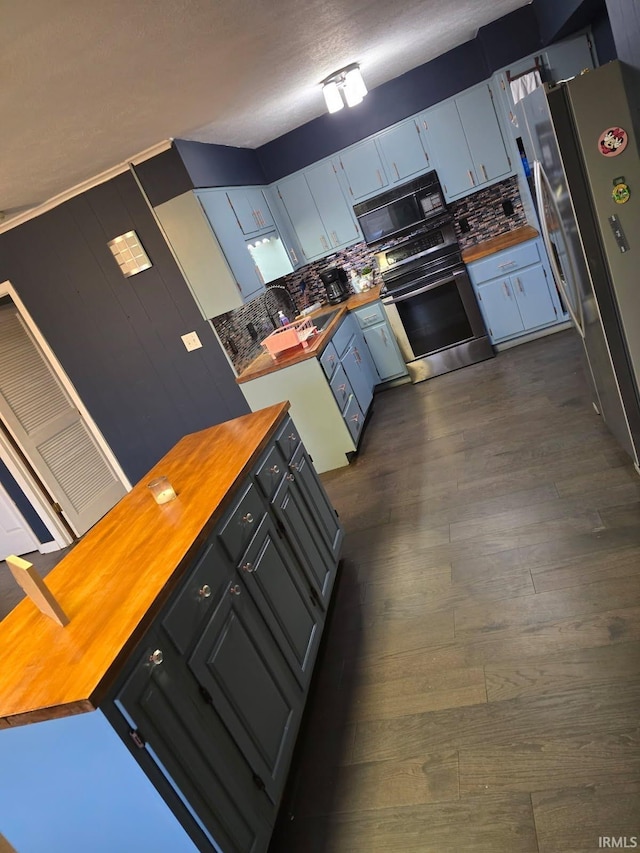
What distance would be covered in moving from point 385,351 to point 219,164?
6.76 ft

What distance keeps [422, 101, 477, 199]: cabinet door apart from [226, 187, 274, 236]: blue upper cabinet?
154 cm

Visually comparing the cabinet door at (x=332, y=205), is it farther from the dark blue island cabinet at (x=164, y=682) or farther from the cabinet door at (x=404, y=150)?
the dark blue island cabinet at (x=164, y=682)

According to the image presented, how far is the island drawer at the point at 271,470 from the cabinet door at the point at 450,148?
3431mm

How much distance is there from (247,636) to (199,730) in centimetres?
36

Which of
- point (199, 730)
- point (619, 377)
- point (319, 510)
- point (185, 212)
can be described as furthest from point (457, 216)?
point (199, 730)

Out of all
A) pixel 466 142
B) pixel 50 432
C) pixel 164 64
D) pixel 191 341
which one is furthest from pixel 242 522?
pixel 466 142

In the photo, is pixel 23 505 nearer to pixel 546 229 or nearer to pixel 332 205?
pixel 332 205

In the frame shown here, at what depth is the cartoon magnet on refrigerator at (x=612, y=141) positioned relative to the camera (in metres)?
2.15

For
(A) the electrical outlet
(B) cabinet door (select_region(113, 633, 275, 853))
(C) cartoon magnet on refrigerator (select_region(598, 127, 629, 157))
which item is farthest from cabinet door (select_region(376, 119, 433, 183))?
(B) cabinet door (select_region(113, 633, 275, 853))

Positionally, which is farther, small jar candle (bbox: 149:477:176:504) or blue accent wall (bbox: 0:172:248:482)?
blue accent wall (bbox: 0:172:248:482)

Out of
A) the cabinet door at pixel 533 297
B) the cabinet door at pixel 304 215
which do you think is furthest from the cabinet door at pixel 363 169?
the cabinet door at pixel 533 297

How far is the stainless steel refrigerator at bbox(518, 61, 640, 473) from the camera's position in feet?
7.03

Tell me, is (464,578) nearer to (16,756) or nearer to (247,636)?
(247,636)

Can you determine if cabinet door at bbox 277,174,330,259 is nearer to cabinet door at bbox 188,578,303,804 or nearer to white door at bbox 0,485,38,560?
white door at bbox 0,485,38,560
